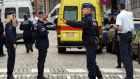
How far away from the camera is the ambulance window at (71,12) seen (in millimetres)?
26344

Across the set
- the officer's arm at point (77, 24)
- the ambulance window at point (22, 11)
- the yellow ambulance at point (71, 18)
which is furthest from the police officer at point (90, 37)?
the ambulance window at point (22, 11)

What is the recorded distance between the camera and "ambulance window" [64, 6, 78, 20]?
1037 inches

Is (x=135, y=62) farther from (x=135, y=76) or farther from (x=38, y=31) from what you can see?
(x=38, y=31)

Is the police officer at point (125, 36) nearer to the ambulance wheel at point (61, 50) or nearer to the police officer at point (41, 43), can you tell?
the police officer at point (41, 43)

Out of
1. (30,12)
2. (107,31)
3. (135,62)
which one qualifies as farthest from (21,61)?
(30,12)

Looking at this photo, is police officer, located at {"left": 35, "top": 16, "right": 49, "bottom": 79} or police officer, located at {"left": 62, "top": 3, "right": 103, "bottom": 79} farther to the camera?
police officer, located at {"left": 35, "top": 16, "right": 49, "bottom": 79}

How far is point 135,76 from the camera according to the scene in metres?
16.5

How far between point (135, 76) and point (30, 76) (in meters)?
2.93

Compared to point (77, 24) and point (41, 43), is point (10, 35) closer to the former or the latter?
point (41, 43)

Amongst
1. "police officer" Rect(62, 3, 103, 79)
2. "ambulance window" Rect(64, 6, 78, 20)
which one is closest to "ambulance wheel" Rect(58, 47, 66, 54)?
"ambulance window" Rect(64, 6, 78, 20)

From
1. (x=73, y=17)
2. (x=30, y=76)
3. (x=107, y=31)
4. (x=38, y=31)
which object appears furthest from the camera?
(x=107, y=31)

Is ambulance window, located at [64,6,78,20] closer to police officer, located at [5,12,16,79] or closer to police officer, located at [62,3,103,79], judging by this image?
police officer, located at [5,12,16,79]

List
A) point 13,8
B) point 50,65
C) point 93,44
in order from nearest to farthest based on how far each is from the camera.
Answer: point 93,44
point 50,65
point 13,8

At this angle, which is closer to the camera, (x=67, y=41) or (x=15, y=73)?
(x=15, y=73)
